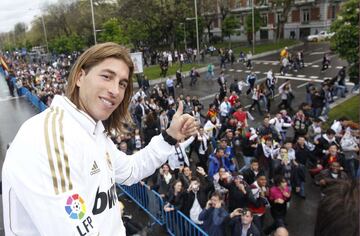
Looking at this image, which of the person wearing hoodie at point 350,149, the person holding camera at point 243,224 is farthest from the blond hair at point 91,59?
the person wearing hoodie at point 350,149

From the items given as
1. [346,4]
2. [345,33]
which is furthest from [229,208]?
[346,4]

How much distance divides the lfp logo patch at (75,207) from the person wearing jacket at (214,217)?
4.57 m

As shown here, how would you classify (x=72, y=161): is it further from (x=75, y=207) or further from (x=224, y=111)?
(x=224, y=111)

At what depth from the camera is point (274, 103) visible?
16.6 meters

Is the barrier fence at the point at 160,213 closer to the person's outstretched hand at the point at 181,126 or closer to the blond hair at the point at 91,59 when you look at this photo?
the person's outstretched hand at the point at 181,126

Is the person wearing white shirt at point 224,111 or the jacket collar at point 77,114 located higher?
the jacket collar at point 77,114

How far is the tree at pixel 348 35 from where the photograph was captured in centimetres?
1180

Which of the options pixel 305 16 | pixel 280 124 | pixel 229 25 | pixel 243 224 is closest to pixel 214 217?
pixel 243 224

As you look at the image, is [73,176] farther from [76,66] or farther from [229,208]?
[229,208]

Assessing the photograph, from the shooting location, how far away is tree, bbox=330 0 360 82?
465 inches

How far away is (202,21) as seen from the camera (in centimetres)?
4262

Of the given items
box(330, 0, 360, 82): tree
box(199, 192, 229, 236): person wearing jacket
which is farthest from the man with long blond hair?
box(330, 0, 360, 82): tree

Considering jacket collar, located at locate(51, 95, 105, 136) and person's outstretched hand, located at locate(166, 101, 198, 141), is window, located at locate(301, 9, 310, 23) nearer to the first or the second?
person's outstretched hand, located at locate(166, 101, 198, 141)

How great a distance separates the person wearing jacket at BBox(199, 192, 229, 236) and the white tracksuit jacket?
4181 millimetres
